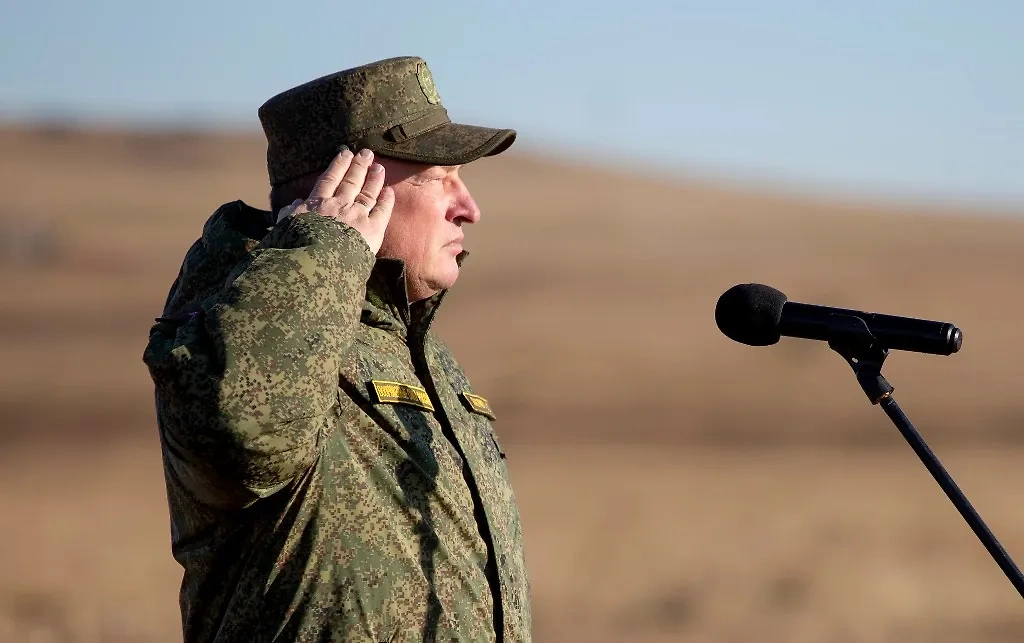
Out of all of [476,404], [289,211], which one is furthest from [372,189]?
[476,404]

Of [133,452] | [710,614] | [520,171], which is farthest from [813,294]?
[520,171]

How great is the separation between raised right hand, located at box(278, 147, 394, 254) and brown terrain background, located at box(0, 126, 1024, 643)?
261 inches

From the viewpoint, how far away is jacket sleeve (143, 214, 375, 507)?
113 inches

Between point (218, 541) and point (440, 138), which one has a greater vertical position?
point (440, 138)

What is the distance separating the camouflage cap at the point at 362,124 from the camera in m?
3.70

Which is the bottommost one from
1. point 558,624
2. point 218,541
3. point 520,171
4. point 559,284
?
point 520,171

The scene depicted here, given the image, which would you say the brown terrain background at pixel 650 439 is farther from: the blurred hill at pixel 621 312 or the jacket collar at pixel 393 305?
the jacket collar at pixel 393 305

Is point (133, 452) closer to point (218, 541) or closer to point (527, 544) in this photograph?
point (527, 544)

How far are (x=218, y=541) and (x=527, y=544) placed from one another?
1084cm

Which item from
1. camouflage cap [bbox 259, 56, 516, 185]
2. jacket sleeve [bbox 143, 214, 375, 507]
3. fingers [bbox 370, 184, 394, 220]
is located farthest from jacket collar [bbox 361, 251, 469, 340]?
jacket sleeve [bbox 143, 214, 375, 507]

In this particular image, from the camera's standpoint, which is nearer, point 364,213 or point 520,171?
point 364,213

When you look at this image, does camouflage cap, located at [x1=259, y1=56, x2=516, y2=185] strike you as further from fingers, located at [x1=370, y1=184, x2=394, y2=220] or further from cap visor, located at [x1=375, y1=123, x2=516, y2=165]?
fingers, located at [x1=370, y1=184, x2=394, y2=220]

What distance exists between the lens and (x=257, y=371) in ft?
9.53

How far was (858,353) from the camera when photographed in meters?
3.05
